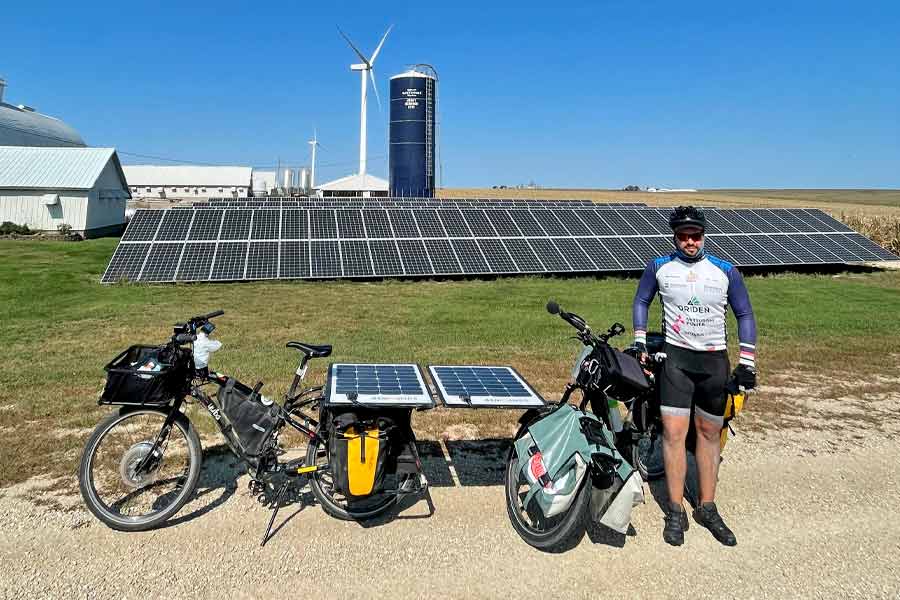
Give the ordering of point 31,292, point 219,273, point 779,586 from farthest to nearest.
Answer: point 219,273
point 31,292
point 779,586

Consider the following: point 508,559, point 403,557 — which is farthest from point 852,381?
point 403,557

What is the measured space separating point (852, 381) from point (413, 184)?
3916 centimetres

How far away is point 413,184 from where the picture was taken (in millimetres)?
45469

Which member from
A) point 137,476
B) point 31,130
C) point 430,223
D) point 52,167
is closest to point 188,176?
point 31,130

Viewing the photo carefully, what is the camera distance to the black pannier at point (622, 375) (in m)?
4.19

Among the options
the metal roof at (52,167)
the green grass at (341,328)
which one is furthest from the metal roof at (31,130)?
the green grass at (341,328)

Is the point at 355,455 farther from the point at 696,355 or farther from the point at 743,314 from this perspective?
the point at 743,314

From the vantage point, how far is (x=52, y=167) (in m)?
32.5

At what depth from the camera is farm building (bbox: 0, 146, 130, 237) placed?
30281 millimetres

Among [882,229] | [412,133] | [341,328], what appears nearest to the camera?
[341,328]

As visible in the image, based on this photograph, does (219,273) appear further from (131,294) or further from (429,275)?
(429,275)

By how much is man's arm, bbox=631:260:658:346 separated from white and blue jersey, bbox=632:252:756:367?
142mm

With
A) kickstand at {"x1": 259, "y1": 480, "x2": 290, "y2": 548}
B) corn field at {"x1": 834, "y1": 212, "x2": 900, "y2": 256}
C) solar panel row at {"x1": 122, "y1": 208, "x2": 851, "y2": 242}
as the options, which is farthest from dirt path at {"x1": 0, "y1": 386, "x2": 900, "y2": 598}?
corn field at {"x1": 834, "y1": 212, "x2": 900, "y2": 256}

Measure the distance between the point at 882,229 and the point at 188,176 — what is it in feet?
234
